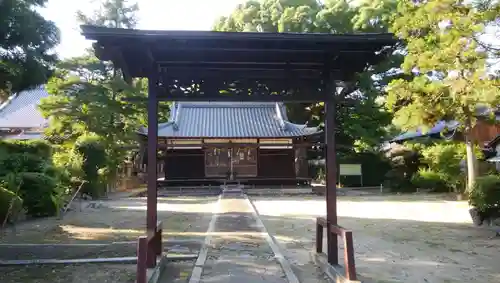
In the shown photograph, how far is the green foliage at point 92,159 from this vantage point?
1962cm

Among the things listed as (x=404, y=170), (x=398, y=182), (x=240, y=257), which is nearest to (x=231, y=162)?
(x=398, y=182)

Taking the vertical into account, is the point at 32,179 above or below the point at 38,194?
above

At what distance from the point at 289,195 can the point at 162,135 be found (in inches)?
339

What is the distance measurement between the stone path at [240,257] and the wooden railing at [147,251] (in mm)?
631

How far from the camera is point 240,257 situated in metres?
7.30

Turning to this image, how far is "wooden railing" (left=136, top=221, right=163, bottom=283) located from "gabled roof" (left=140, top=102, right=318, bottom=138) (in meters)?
19.5

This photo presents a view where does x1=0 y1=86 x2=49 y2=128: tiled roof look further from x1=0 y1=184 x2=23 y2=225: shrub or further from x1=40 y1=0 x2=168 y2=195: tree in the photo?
x1=0 y1=184 x2=23 y2=225: shrub

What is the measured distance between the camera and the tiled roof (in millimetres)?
35156

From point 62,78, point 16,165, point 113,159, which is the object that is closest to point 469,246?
point 16,165

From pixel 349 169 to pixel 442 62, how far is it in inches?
792

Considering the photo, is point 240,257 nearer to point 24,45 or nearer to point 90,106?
point 24,45

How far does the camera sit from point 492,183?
35.1ft

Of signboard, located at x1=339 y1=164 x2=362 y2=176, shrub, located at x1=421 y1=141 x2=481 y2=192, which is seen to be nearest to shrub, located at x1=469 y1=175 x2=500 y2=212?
shrub, located at x1=421 y1=141 x2=481 y2=192

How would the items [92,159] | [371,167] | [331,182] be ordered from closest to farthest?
[331,182]
[92,159]
[371,167]
